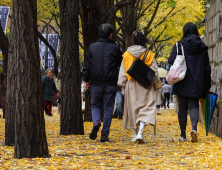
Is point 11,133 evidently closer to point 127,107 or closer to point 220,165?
point 127,107

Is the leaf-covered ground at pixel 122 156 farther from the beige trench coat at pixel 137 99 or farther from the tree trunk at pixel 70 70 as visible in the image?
the tree trunk at pixel 70 70

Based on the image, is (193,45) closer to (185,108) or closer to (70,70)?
(185,108)

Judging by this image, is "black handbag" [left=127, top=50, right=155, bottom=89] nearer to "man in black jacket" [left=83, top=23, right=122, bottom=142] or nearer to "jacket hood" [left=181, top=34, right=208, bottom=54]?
"man in black jacket" [left=83, top=23, right=122, bottom=142]

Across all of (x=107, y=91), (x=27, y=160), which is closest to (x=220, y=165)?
(x=27, y=160)

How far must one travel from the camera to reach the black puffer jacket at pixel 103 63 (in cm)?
640

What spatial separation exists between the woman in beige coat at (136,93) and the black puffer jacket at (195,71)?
51 centimetres

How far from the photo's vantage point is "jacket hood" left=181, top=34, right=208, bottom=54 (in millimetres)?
6416

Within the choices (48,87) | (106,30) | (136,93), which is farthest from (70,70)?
(48,87)

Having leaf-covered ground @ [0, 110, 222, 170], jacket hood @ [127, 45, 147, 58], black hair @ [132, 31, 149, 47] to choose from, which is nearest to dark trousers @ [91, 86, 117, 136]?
leaf-covered ground @ [0, 110, 222, 170]

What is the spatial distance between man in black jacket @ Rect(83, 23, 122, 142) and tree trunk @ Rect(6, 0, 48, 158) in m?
1.84

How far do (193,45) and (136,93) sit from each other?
128 cm

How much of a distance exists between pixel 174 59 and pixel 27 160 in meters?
3.22

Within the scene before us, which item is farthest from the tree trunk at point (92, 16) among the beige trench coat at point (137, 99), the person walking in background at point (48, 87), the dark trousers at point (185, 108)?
the dark trousers at point (185, 108)

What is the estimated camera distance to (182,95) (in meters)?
6.48
